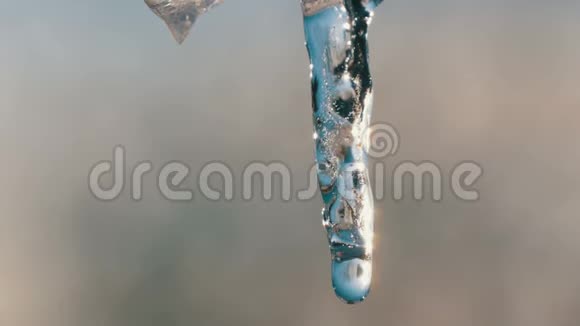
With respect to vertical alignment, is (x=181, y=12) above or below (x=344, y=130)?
above

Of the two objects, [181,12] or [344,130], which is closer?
[344,130]

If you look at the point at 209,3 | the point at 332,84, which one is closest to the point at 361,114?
the point at 332,84

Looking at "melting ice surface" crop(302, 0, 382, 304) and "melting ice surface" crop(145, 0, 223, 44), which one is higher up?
"melting ice surface" crop(145, 0, 223, 44)

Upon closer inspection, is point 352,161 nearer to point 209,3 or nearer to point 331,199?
point 331,199

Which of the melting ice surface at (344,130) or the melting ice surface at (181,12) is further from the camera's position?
the melting ice surface at (181,12)

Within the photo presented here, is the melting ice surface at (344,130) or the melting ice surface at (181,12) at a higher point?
the melting ice surface at (181,12)
